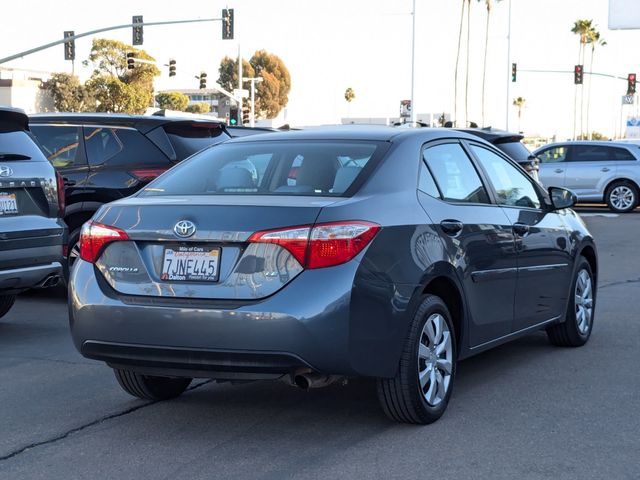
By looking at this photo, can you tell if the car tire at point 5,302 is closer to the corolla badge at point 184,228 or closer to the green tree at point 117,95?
the corolla badge at point 184,228

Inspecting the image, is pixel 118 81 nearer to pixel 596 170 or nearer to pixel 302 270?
pixel 596 170

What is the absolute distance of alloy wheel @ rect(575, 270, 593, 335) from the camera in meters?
7.65

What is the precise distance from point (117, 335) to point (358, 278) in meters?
1.26

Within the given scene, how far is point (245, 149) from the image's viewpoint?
6.04 metres

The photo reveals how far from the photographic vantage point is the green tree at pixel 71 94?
8912 centimetres

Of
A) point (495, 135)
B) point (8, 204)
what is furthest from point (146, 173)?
point (495, 135)

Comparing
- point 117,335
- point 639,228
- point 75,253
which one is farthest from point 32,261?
point 639,228

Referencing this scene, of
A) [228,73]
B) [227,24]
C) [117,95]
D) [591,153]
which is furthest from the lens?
[228,73]

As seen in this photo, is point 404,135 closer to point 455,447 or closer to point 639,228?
point 455,447

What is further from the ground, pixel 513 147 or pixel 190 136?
pixel 190 136

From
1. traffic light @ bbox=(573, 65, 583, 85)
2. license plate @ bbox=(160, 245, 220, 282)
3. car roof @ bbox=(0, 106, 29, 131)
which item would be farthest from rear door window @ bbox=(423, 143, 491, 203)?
traffic light @ bbox=(573, 65, 583, 85)

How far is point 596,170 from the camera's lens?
25344 millimetres

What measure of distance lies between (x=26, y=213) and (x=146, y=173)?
2155 millimetres

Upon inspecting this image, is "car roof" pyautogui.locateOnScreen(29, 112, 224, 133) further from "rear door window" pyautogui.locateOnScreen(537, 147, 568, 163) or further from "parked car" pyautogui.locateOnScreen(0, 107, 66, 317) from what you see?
"rear door window" pyautogui.locateOnScreen(537, 147, 568, 163)
